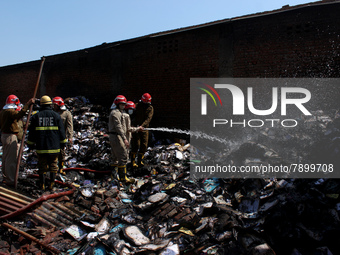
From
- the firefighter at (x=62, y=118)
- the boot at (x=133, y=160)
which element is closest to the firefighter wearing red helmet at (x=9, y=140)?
the firefighter at (x=62, y=118)

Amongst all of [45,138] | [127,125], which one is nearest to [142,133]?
[127,125]

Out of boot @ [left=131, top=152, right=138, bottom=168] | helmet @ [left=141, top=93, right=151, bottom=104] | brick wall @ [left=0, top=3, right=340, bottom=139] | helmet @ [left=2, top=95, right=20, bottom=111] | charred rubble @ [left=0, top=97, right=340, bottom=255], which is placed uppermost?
brick wall @ [left=0, top=3, right=340, bottom=139]

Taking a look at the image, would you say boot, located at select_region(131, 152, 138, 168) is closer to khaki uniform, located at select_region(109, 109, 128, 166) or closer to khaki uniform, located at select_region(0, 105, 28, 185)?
khaki uniform, located at select_region(109, 109, 128, 166)

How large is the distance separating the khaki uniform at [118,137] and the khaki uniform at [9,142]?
1.84 meters

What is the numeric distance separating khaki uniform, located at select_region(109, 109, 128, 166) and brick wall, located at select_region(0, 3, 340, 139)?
3.58m

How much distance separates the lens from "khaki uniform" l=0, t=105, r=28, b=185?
17.7 feet

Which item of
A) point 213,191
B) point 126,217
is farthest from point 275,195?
point 126,217

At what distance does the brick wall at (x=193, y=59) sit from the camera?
742 centimetres

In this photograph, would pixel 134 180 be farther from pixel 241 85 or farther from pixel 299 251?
pixel 241 85

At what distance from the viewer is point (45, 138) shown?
17.9 feet

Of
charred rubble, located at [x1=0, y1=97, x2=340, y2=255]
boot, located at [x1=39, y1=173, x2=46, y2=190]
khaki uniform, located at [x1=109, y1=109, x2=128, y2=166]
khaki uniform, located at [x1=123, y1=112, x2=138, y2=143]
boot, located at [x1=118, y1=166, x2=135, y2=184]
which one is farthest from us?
khaki uniform, located at [x1=123, y1=112, x2=138, y2=143]

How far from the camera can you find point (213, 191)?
5141 mm

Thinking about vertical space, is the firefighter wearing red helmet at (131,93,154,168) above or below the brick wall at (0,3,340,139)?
below

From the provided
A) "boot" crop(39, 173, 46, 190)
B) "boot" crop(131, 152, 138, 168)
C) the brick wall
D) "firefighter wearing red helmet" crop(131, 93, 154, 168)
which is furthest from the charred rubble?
the brick wall
